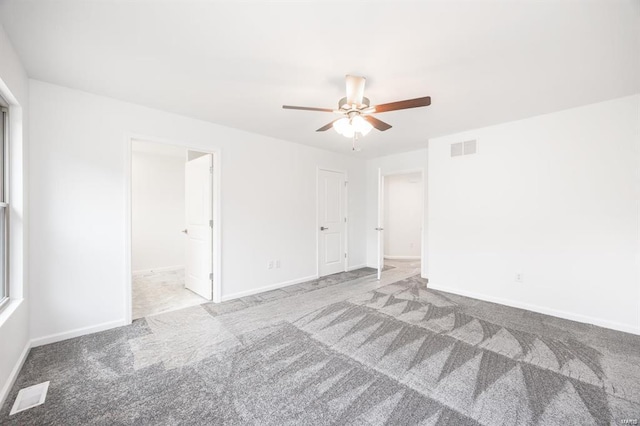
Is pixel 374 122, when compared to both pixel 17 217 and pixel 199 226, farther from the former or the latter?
pixel 17 217

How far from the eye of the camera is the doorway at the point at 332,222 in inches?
198

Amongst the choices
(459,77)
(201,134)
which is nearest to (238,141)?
(201,134)

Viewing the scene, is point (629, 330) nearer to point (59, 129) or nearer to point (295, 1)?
point (295, 1)

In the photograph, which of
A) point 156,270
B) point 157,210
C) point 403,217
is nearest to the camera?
point 156,270

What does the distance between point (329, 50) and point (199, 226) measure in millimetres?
3064

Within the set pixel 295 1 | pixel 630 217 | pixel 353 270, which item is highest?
pixel 295 1

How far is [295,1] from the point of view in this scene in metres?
1.51

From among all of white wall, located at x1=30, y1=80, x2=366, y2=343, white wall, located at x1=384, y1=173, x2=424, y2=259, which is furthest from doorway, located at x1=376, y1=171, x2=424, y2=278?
white wall, located at x1=30, y1=80, x2=366, y2=343

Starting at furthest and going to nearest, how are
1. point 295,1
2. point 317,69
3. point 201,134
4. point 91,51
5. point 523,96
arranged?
point 201,134 → point 523,96 → point 317,69 → point 91,51 → point 295,1

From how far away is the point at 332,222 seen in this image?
5.26 m

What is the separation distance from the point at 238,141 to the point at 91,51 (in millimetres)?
1933

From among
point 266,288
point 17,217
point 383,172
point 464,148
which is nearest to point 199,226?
point 266,288

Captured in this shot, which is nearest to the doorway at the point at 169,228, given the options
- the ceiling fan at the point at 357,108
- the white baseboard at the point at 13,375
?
the white baseboard at the point at 13,375

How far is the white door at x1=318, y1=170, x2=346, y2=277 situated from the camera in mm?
5031
